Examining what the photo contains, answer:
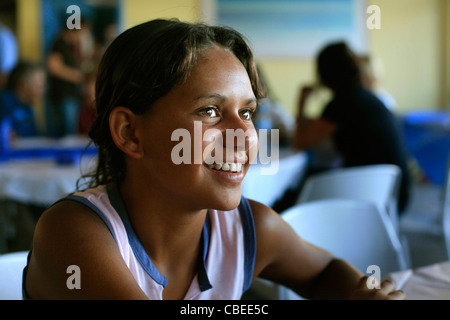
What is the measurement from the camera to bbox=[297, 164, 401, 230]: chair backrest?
6.55ft

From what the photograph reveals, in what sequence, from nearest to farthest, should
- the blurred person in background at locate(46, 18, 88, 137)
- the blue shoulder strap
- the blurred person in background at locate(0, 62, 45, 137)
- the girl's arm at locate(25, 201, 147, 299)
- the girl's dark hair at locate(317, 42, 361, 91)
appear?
Answer: the girl's arm at locate(25, 201, 147, 299) → the blue shoulder strap → the girl's dark hair at locate(317, 42, 361, 91) → the blurred person in background at locate(0, 62, 45, 137) → the blurred person in background at locate(46, 18, 88, 137)

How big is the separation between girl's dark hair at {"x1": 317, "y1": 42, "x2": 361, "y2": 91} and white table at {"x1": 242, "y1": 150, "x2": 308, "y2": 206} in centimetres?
41

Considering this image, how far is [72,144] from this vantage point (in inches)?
112

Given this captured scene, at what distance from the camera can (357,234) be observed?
1.49 m

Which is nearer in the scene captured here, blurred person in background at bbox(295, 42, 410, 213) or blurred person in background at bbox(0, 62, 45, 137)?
blurred person in background at bbox(295, 42, 410, 213)

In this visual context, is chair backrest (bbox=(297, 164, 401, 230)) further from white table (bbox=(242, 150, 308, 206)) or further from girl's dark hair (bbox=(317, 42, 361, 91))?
girl's dark hair (bbox=(317, 42, 361, 91))

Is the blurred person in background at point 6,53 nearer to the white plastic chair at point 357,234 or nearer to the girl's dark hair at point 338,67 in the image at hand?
the girl's dark hair at point 338,67

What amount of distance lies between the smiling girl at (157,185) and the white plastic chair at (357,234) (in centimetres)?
62

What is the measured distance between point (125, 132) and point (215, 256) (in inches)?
10.8

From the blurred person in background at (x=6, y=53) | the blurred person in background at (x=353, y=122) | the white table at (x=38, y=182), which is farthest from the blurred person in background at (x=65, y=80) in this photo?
the blurred person in background at (x=353, y=122)

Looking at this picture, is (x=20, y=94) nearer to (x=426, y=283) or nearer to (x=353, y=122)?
(x=353, y=122)

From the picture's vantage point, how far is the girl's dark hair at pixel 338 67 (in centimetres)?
253

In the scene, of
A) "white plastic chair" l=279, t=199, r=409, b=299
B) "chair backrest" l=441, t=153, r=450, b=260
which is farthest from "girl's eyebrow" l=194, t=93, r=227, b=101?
"chair backrest" l=441, t=153, r=450, b=260
